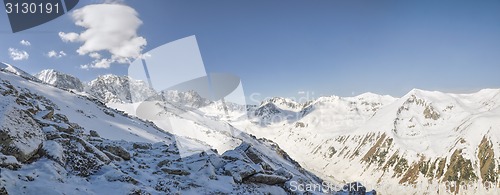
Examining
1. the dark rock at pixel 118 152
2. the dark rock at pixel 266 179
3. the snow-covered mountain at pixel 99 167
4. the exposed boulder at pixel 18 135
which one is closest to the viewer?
the snow-covered mountain at pixel 99 167

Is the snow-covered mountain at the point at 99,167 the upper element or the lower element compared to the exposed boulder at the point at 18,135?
lower

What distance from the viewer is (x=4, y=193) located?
1270cm

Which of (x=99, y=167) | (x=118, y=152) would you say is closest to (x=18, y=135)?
(x=99, y=167)

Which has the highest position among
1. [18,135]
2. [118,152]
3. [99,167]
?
[18,135]

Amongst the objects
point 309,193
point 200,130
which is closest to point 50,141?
point 309,193

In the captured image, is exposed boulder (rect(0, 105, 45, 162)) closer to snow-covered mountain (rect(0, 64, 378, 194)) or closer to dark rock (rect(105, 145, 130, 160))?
snow-covered mountain (rect(0, 64, 378, 194))

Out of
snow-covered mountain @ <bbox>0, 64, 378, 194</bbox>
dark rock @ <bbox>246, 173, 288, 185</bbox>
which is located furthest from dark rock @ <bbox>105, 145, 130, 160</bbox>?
dark rock @ <bbox>246, 173, 288, 185</bbox>

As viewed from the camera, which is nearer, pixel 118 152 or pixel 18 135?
pixel 18 135

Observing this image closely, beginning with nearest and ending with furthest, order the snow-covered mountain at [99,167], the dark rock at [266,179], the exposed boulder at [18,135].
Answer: the snow-covered mountain at [99,167]
the exposed boulder at [18,135]
the dark rock at [266,179]

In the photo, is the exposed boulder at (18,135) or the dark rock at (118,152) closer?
the exposed boulder at (18,135)

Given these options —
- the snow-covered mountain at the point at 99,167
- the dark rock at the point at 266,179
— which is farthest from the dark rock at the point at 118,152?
the dark rock at the point at 266,179

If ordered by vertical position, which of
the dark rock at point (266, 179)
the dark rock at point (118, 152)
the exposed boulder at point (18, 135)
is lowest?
the dark rock at point (266, 179)

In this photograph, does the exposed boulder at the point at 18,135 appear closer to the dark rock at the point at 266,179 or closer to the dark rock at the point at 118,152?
the dark rock at the point at 118,152

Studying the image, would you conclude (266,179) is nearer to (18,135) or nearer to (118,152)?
(118,152)
